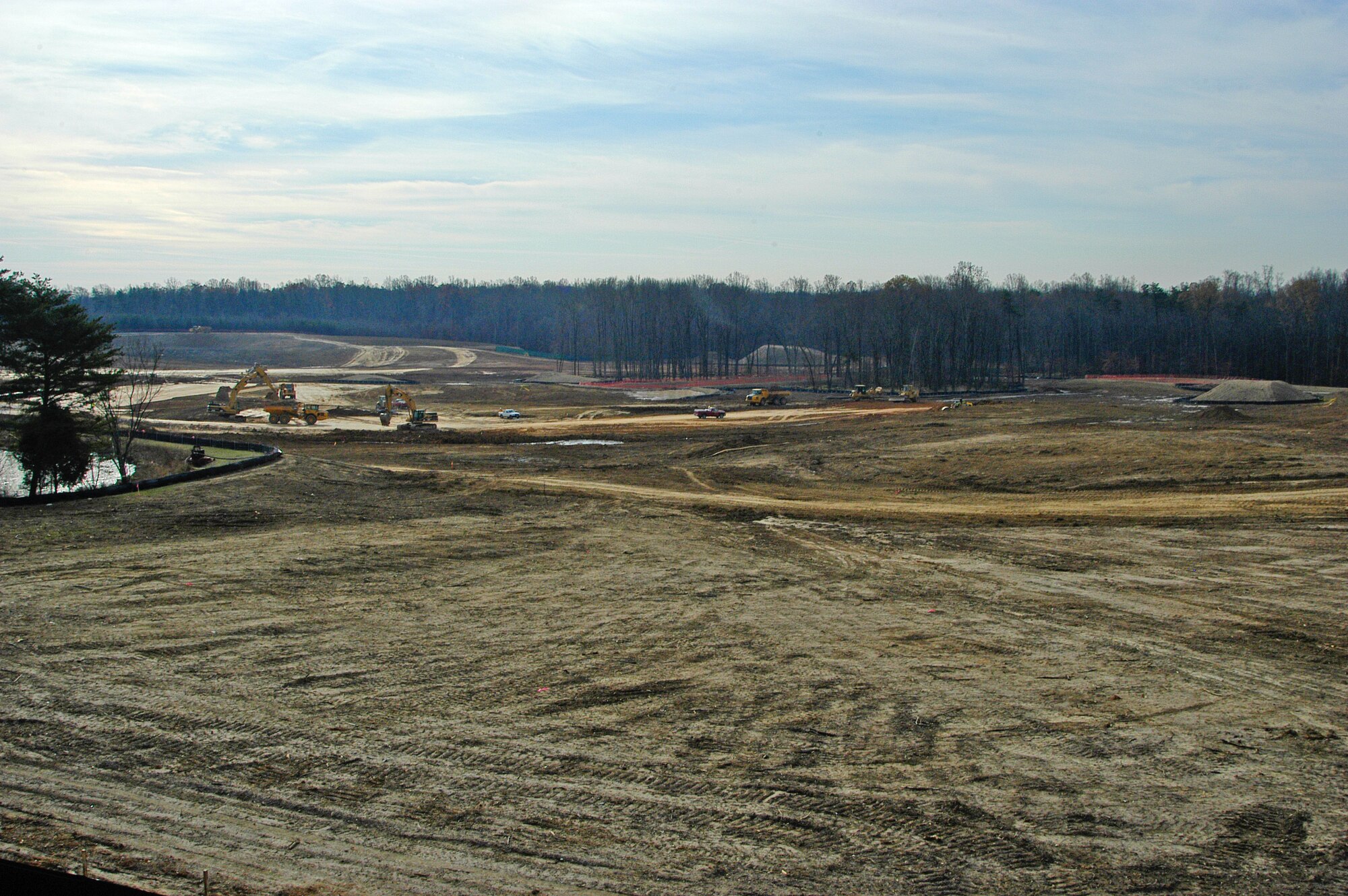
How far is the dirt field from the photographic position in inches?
291

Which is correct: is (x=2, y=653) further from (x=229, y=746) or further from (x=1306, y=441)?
(x=1306, y=441)

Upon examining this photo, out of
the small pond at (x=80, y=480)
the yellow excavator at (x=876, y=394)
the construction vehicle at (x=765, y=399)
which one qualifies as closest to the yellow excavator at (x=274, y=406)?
the small pond at (x=80, y=480)

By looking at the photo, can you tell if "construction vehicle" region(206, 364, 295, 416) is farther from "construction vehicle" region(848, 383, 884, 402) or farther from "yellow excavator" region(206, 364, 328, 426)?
"construction vehicle" region(848, 383, 884, 402)

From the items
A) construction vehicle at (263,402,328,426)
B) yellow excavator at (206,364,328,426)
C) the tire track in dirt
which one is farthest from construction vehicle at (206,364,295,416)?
the tire track in dirt

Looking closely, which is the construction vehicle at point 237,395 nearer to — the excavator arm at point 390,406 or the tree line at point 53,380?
the excavator arm at point 390,406

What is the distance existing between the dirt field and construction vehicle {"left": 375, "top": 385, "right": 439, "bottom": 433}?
28.0 m

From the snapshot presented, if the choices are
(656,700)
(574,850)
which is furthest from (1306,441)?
(574,850)

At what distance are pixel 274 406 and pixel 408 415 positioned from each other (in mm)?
9091

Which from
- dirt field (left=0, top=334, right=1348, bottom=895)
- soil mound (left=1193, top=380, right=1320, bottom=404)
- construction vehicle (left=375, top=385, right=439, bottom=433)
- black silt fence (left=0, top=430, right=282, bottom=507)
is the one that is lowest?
dirt field (left=0, top=334, right=1348, bottom=895)

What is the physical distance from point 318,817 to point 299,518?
16.2 meters

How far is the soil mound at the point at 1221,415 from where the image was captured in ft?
156

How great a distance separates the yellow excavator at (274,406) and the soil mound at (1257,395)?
6324cm

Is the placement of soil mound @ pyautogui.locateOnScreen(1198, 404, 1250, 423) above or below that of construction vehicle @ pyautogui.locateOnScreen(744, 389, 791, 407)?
below

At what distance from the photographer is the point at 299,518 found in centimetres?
2269
